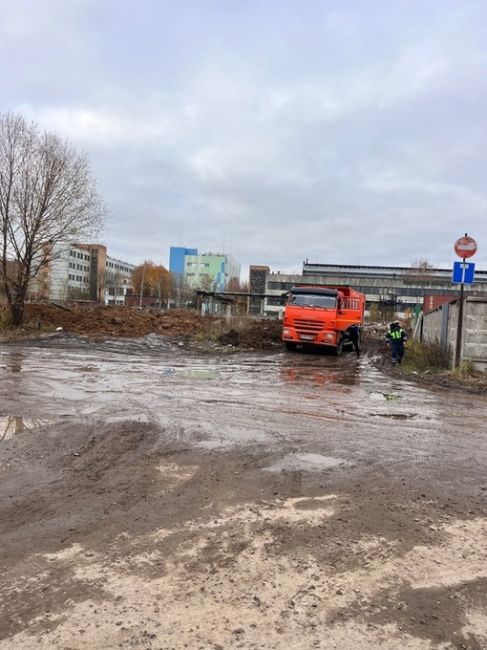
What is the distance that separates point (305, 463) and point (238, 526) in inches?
74.3

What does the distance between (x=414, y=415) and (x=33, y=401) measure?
21.5ft

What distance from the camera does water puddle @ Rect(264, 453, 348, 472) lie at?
224 inches

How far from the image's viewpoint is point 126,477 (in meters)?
5.27

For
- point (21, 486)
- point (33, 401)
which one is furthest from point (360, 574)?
point (33, 401)

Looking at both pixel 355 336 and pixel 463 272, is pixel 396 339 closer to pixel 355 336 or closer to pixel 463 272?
pixel 463 272

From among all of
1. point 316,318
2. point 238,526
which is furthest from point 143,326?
point 238,526

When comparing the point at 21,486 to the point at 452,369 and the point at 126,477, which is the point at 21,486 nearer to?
the point at 126,477

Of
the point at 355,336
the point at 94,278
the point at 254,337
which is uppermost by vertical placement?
the point at 94,278

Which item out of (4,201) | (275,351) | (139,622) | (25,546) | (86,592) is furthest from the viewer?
(4,201)

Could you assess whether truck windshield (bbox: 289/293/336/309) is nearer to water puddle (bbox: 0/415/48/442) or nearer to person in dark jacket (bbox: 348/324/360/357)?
person in dark jacket (bbox: 348/324/360/357)

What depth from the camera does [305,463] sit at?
5.89 m

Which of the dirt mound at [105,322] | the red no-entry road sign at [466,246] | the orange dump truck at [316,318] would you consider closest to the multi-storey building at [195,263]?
the dirt mound at [105,322]

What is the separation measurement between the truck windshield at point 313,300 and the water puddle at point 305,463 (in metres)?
15.1

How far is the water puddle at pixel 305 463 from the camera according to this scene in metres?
5.68
